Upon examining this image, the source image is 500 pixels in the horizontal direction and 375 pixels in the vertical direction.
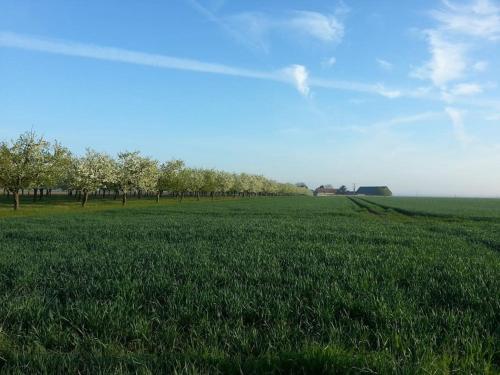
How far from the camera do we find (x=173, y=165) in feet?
338

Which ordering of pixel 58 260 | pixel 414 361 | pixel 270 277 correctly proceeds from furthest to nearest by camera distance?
pixel 58 260 < pixel 270 277 < pixel 414 361

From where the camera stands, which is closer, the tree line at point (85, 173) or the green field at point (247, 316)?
the green field at point (247, 316)

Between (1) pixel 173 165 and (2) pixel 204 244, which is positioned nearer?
(2) pixel 204 244

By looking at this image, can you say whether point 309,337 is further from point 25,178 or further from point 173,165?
point 173,165

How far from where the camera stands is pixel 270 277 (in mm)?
9273

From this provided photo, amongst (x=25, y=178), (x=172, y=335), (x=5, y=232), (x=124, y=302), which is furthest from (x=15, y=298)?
(x=25, y=178)

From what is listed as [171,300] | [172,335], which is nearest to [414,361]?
[172,335]

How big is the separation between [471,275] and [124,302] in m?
8.51

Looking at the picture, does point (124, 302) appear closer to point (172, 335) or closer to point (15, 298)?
point (172, 335)

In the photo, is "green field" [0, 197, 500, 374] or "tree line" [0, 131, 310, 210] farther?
"tree line" [0, 131, 310, 210]

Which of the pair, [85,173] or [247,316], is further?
[85,173]

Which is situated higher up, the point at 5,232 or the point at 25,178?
the point at 25,178

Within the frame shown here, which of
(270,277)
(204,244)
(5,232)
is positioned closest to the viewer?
(270,277)

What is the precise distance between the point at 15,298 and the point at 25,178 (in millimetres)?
48036
